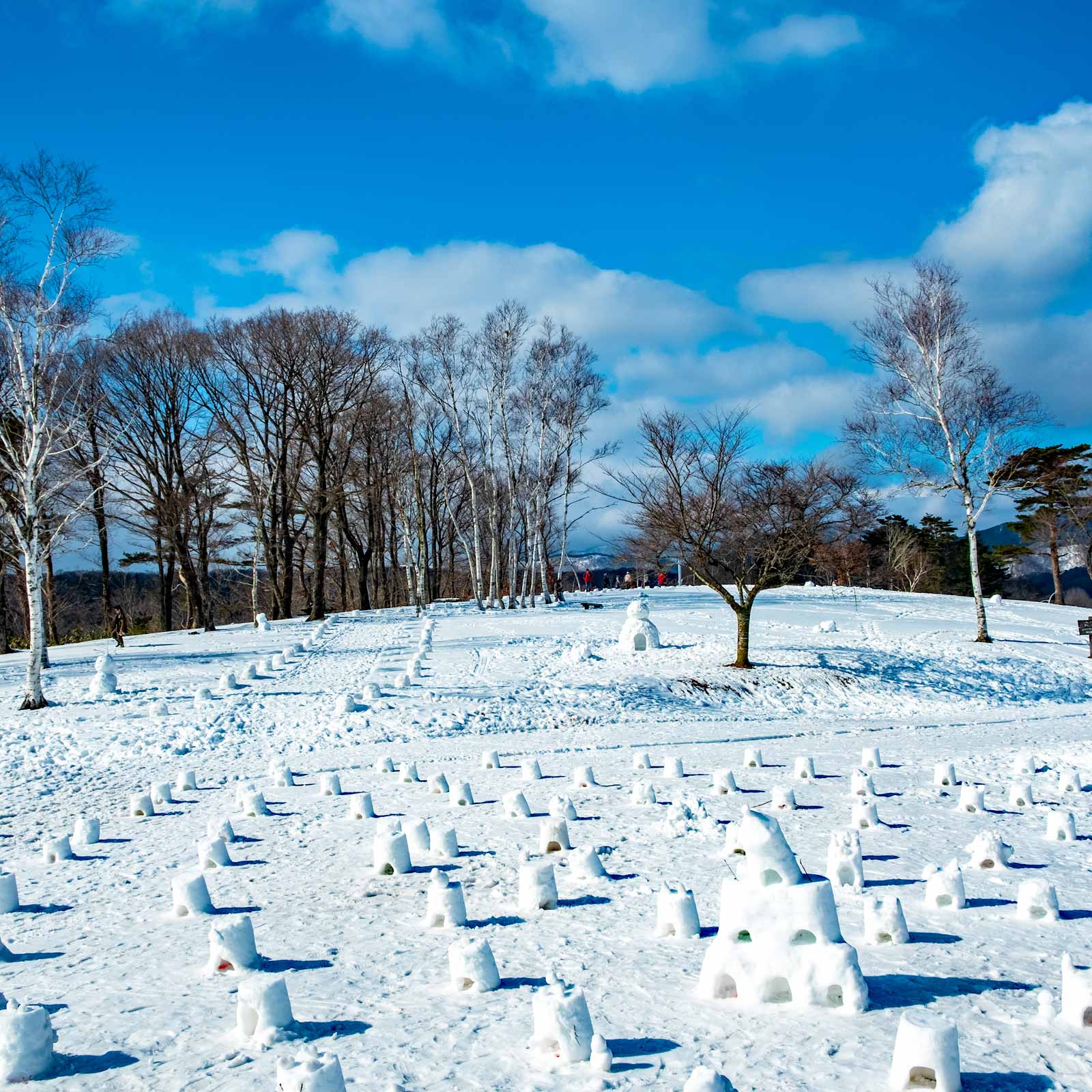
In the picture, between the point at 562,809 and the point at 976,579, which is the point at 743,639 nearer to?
the point at 976,579

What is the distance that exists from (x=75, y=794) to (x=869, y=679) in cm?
1518

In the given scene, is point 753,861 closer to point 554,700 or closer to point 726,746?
point 726,746

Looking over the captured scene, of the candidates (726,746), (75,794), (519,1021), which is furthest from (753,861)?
(75,794)

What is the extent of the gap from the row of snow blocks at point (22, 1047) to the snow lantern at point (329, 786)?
5588mm

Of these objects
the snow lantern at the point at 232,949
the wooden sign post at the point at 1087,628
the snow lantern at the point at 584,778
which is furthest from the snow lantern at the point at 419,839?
the wooden sign post at the point at 1087,628

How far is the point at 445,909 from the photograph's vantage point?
4.87 m

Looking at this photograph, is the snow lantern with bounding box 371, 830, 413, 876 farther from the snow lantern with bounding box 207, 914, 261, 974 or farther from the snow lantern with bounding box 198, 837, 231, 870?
the snow lantern with bounding box 207, 914, 261, 974

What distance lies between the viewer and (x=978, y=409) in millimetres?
23531

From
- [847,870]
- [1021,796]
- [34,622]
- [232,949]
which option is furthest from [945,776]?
[34,622]

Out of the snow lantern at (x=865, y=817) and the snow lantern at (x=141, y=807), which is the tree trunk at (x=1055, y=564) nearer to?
the snow lantern at (x=865, y=817)

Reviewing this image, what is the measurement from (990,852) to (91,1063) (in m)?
5.23

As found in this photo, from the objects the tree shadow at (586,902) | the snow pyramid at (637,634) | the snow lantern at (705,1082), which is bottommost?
the tree shadow at (586,902)

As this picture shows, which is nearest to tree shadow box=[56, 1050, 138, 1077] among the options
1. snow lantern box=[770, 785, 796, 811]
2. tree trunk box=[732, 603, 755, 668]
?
snow lantern box=[770, 785, 796, 811]

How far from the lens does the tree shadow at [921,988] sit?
354cm
